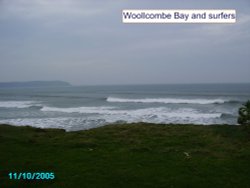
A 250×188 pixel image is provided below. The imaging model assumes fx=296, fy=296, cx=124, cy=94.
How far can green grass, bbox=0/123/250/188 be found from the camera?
6398mm

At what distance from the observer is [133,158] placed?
825cm

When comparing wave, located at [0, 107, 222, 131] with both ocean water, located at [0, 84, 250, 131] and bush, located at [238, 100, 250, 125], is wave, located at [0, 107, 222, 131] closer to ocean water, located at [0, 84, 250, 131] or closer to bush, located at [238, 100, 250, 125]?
ocean water, located at [0, 84, 250, 131]

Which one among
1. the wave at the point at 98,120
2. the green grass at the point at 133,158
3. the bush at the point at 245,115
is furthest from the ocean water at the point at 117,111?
the bush at the point at 245,115

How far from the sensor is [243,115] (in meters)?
11.5

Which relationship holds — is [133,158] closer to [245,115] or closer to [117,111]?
[245,115]

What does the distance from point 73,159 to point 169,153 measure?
2857mm

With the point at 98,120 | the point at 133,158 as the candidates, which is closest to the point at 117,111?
the point at 98,120

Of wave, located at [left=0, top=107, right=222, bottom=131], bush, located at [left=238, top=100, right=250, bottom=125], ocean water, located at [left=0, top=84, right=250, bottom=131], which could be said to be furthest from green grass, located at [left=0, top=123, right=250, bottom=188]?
ocean water, located at [left=0, top=84, right=250, bottom=131]

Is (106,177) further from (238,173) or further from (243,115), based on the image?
(243,115)

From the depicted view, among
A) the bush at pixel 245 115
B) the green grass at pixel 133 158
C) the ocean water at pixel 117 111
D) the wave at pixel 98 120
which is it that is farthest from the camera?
the ocean water at pixel 117 111

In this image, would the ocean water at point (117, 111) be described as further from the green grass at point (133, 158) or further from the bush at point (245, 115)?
the bush at point (245, 115)

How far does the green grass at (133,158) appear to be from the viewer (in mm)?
6398

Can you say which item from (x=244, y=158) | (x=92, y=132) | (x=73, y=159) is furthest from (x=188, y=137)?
(x=73, y=159)

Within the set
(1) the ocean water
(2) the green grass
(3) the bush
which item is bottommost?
(1) the ocean water
